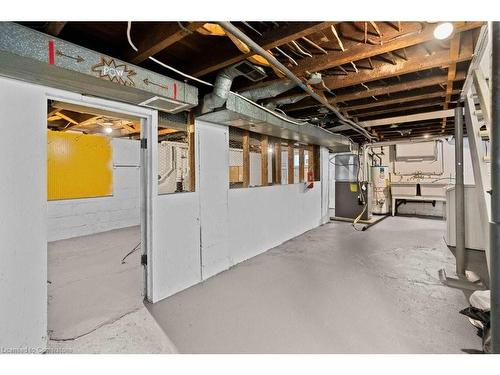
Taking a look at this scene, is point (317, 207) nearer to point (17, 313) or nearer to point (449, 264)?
point (449, 264)

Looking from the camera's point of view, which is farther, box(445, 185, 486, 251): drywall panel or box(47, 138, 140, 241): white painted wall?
box(47, 138, 140, 241): white painted wall

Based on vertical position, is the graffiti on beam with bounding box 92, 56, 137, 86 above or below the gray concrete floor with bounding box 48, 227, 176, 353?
above

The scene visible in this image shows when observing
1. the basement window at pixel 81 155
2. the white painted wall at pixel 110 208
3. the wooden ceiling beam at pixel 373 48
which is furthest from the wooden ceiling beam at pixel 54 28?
the white painted wall at pixel 110 208

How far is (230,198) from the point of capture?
122 inches

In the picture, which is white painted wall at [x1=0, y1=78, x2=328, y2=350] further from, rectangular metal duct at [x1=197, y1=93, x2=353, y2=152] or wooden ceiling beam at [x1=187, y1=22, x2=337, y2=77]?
wooden ceiling beam at [x1=187, y1=22, x2=337, y2=77]

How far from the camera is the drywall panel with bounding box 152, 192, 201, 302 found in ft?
7.44

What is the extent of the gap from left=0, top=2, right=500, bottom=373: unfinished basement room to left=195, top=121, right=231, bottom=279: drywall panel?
0.02m

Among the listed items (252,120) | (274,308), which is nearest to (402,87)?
(252,120)

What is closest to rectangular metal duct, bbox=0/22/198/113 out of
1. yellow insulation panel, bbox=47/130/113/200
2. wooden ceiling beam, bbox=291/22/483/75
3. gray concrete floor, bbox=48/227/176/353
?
wooden ceiling beam, bbox=291/22/483/75

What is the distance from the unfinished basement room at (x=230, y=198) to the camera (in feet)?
4.77

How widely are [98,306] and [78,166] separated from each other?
3285 millimetres

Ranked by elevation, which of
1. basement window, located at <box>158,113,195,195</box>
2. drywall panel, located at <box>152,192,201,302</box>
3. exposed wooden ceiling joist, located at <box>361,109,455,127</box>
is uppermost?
exposed wooden ceiling joist, located at <box>361,109,455,127</box>

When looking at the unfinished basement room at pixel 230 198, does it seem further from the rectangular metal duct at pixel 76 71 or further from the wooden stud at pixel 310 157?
the wooden stud at pixel 310 157
